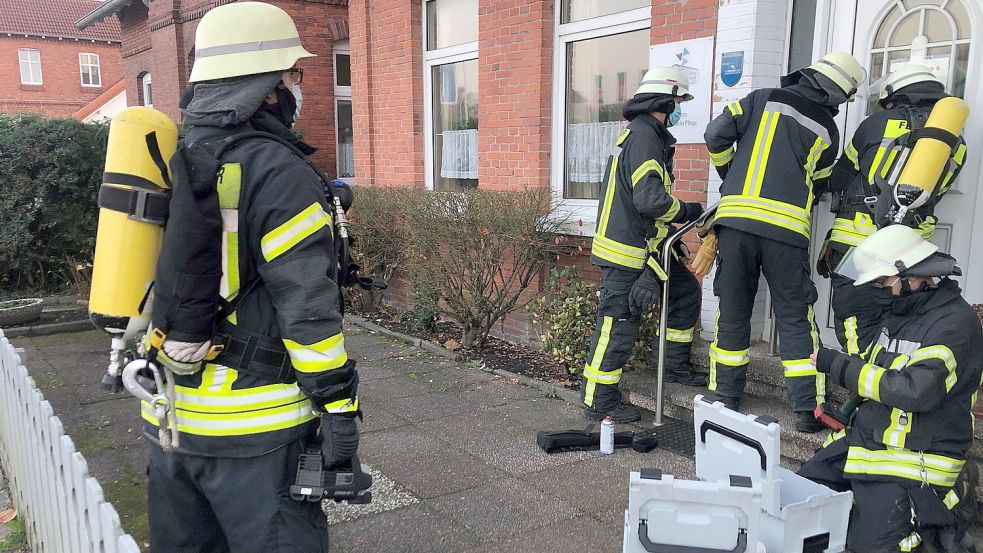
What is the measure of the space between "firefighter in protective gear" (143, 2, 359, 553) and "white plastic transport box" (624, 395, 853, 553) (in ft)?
3.92

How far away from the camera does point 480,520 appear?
11.9 feet

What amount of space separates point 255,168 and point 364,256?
5.93m

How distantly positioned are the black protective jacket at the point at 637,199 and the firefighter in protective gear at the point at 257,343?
2705 millimetres

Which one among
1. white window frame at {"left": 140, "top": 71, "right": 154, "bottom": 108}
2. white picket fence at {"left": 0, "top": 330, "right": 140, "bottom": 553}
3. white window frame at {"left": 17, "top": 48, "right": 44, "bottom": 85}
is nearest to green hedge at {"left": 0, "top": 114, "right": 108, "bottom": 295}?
white picket fence at {"left": 0, "top": 330, "right": 140, "bottom": 553}

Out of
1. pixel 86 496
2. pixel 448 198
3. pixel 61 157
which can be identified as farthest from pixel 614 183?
pixel 61 157

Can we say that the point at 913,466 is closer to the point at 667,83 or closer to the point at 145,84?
the point at 667,83

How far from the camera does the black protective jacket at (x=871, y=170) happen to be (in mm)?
3895

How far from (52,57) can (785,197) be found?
138ft

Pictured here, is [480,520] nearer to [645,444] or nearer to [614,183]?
[645,444]

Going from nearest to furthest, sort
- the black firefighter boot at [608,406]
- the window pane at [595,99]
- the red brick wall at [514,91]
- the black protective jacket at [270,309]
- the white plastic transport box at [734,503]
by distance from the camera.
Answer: the black protective jacket at [270,309] < the white plastic transport box at [734,503] < the black firefighter boot at [608,406] < the window pane at [595,99] < the red brick wall at [514,91]

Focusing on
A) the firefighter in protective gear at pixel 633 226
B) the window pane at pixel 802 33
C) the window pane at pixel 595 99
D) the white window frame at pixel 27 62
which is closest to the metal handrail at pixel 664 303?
the firefighter in protective gear at pixel 633 226

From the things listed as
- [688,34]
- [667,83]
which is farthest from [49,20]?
[667,83]

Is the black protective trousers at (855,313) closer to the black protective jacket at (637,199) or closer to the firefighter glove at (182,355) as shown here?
the black protective jacket at (637,199)

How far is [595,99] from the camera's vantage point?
21.8 ft
